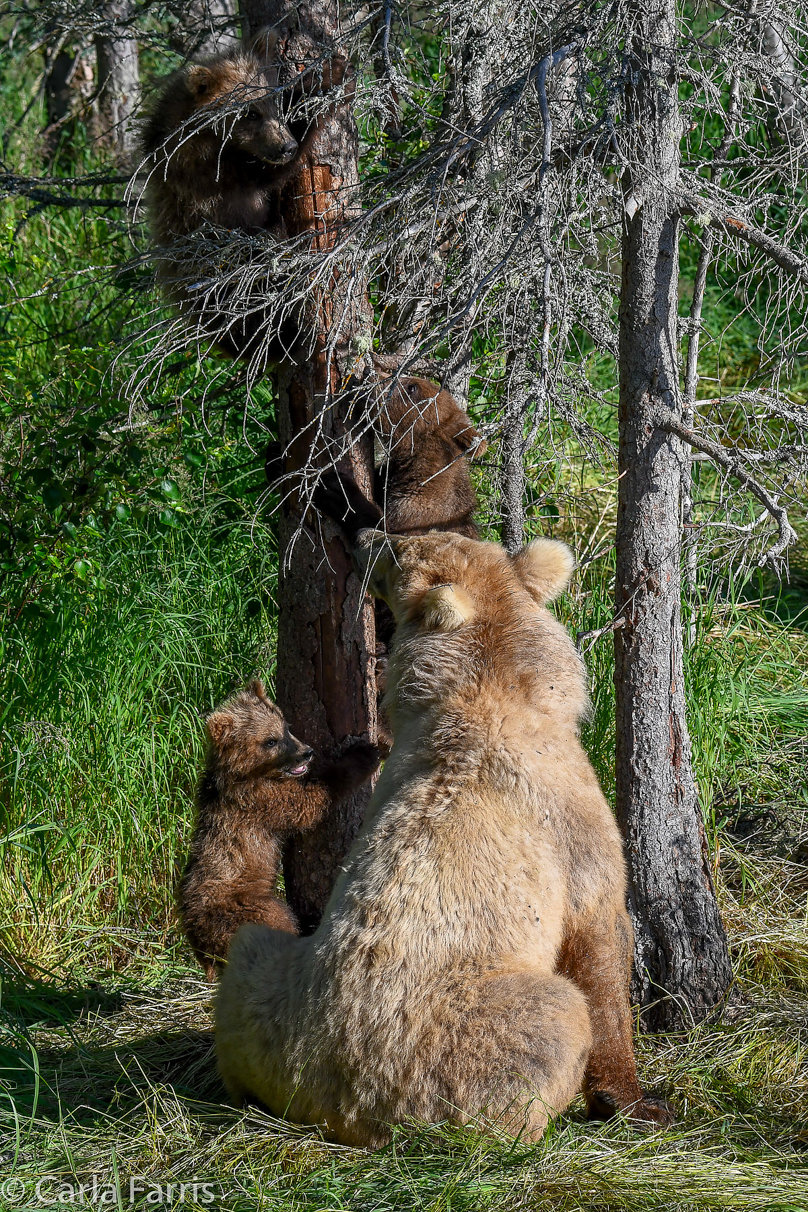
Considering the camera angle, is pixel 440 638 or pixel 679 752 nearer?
pixel 440 638

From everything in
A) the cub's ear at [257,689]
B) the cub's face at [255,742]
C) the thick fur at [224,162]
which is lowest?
the cub's face at [255,742]

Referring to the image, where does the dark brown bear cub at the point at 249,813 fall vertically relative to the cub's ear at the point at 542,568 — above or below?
below

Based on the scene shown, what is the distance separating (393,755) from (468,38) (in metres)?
3.79

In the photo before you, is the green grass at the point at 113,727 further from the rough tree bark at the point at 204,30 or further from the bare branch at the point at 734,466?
the bare branch at the point at 734,466

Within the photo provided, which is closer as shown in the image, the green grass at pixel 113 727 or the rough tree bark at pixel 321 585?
the rough tree bark at pixel 321 585

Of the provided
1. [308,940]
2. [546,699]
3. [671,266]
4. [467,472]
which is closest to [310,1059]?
[308,940]

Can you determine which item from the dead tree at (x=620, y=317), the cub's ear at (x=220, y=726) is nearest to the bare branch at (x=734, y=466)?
the dead tree at (x=620, y=317)

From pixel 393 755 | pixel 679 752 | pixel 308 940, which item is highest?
pixel 393 755

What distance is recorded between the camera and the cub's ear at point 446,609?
360 cm

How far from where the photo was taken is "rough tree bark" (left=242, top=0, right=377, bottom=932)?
166 inches

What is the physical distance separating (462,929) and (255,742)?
1832 mm

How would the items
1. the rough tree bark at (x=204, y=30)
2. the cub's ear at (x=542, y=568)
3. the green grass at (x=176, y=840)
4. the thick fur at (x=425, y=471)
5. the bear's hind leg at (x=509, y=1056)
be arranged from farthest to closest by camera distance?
the thick fur at (x=425, y=471)
the rough tree bark at (x=204, y=30)
the cub's ear at (x=542, y=568)
the green grass at (x=176, y=840)
the bear's hind leg at (x=509, y=1056)

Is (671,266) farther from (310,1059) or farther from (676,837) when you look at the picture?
(310,1059)

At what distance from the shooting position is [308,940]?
3.57 m
